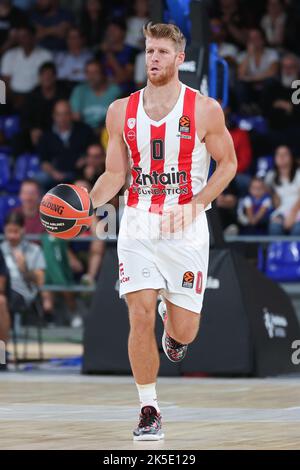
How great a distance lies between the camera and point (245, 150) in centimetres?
1791

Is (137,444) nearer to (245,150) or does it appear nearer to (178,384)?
(178,384)

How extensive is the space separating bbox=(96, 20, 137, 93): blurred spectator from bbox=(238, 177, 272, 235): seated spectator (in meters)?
4.36

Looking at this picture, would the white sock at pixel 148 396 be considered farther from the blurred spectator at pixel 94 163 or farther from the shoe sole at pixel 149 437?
the blurred spectator at pixel 94 163

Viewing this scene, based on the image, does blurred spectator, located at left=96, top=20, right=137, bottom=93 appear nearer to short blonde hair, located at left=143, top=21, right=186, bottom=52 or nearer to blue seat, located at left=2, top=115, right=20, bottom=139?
blue seat, located at left=2, top=115, right=20, bottom=139

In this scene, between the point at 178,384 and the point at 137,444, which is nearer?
the point at 137,444

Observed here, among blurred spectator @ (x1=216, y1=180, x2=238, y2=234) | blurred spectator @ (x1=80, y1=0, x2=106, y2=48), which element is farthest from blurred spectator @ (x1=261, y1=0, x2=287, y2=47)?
blurred spectator @ (x1=216, y1=180, x2=238, y2=234)

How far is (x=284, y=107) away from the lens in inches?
728

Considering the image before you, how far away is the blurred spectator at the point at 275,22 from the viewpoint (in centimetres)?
1977

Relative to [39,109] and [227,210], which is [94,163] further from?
[39,109]

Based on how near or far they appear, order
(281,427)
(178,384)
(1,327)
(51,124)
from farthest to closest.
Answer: (51,124) → (1,327) → (178,384) → (281,427)

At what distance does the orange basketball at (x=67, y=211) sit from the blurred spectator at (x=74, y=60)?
517 inches

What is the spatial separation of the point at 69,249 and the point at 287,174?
3.16 metres

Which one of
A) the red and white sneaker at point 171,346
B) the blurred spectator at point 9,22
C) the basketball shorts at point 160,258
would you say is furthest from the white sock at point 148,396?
the blurred spectator at point 9,22

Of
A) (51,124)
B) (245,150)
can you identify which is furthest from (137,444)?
(51,124)
